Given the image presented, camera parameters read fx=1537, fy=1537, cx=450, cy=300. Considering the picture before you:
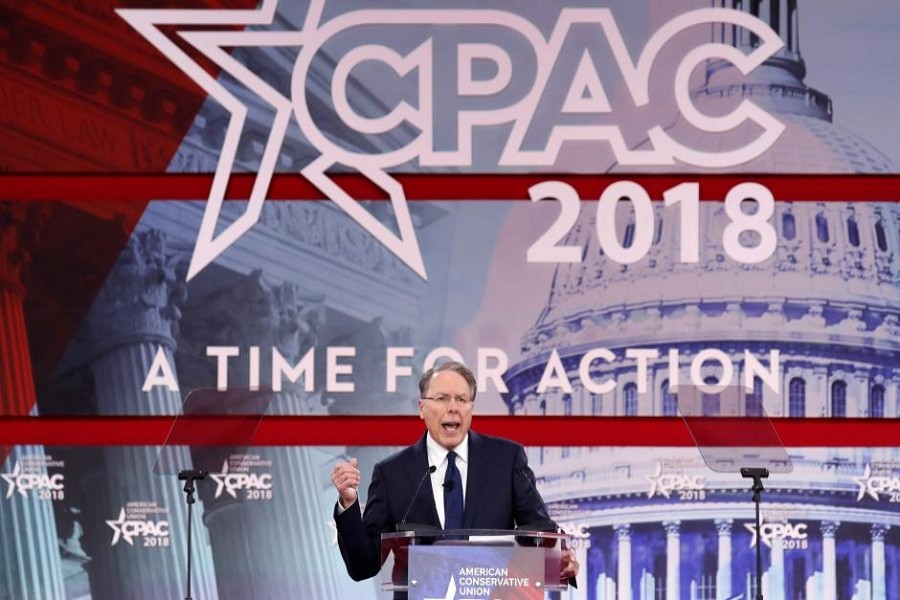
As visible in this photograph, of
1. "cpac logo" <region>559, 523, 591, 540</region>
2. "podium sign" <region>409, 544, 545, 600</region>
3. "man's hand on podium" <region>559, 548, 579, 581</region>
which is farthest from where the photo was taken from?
"cpac logo" <region>559, 523, 591, 540</region>

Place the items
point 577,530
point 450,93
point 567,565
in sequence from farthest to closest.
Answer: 1. point 450,93
2. point 577,530
3. point 567,565

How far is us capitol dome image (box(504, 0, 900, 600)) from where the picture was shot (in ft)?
18.2

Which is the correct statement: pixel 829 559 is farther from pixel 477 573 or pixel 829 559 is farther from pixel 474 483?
pixel 477 573

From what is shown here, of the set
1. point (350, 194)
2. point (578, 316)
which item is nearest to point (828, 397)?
point (578, 316)

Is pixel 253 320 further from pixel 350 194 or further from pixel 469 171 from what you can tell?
pixel 469 171

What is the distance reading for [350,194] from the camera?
5.73 meters

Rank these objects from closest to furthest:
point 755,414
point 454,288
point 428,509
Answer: point 428,509, point 755,414, point 454,288

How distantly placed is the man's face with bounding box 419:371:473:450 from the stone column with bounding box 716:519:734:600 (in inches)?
Result: 68.6

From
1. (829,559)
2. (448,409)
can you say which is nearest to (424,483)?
(448,409)

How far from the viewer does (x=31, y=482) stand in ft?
18.8

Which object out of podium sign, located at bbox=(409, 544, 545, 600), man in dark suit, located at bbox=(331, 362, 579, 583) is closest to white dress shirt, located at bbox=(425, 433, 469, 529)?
man in dark suit, located at bbox=(331, 362, 579, 583)

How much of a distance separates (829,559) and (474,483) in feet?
6.45

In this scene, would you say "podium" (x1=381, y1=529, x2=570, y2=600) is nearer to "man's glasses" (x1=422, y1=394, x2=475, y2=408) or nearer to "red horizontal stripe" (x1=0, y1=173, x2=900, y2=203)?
"man's glasses" (x1=422, y1=394, x2=475, y2=408)

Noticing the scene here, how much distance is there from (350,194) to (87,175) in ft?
3.27
